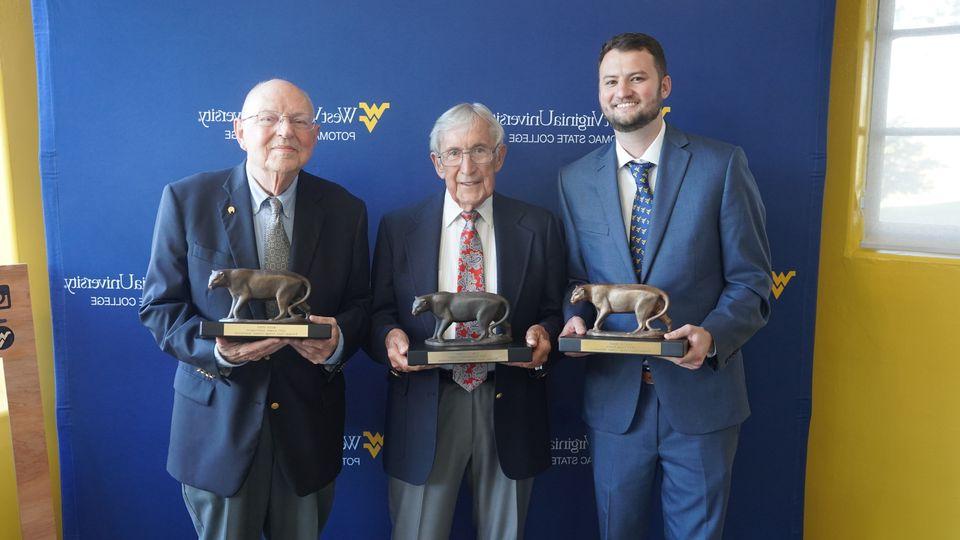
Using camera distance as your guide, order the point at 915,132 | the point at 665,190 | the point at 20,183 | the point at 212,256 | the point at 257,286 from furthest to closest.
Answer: the point at 20,183 < the point at 915,132 < the point at 665,190 < the point at 212,256 < the point at 257,286

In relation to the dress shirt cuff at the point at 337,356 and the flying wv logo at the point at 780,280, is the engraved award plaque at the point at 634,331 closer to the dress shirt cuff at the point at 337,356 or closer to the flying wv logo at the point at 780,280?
the dress shirt cuff at the point at 337,356

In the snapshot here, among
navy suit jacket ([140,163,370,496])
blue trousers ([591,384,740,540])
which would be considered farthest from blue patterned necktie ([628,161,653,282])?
navy suit jacket ([140,163,370,496])

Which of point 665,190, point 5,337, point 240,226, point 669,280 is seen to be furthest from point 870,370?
point 5,337

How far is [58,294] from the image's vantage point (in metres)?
3.00

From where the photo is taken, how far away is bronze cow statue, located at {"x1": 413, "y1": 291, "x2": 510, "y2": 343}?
216cm

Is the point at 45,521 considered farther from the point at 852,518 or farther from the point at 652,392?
the point at 852,518

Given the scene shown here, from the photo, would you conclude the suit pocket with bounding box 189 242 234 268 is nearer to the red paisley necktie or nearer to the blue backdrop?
the red paisley necktie

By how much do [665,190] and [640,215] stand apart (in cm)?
12

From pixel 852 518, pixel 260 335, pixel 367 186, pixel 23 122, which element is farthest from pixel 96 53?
pixel 852 518

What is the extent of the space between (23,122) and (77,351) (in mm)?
1088

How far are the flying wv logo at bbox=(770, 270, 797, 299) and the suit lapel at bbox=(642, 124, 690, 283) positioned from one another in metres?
1.19

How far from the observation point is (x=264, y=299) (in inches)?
79.9

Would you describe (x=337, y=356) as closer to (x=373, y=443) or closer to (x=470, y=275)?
(x=470, y=275)

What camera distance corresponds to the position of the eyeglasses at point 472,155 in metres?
2.27
